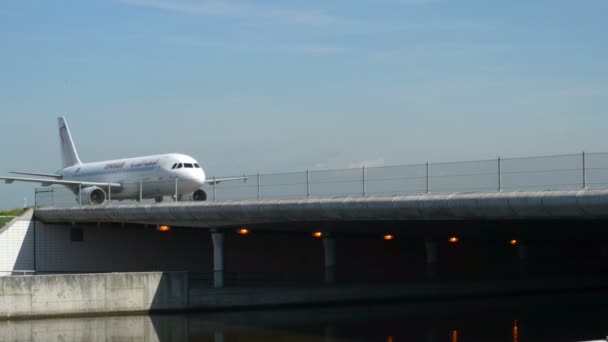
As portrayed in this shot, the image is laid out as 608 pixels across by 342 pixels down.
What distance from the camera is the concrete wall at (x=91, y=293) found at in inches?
1673

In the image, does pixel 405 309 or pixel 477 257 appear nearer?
pixel 405 309

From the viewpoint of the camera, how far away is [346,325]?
41781 mm

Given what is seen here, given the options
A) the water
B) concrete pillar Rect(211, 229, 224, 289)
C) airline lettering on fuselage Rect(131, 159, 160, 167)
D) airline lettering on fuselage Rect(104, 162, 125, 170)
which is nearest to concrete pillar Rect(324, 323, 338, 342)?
the water

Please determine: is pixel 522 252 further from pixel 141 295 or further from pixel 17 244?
pixel 17 244

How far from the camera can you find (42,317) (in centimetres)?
4294

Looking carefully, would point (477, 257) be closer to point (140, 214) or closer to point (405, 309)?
point (405, 309)

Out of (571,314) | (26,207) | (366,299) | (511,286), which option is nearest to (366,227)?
(366,299)

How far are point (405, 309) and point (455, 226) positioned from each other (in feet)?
15.8

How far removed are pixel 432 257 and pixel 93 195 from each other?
64.8 ft

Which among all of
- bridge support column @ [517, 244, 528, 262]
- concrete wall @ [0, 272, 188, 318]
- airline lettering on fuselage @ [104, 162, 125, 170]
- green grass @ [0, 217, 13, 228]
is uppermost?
airline lettering on fuselage @ [104, 162, 125, 170]

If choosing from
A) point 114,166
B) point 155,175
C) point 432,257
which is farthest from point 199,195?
point 432,257

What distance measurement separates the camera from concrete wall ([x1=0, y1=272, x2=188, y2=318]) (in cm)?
4250

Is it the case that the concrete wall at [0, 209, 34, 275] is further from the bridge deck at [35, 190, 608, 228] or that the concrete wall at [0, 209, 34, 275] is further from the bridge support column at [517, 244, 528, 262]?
the bridge support column at [517, 244, 528, 262]

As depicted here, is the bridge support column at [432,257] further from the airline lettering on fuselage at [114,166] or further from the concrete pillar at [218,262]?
the airline lettering on fuselage at [114,166]
